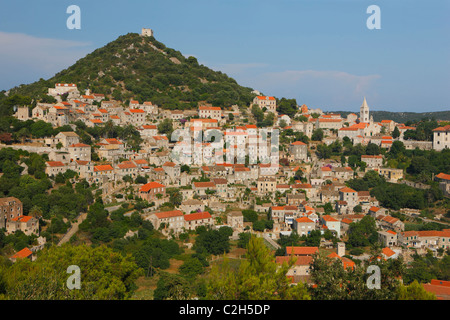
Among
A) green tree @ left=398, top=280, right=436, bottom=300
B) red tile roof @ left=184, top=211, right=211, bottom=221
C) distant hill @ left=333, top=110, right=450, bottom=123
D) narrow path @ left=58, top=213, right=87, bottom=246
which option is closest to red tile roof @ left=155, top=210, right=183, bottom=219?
red tile roof @ left=184, top=211, right=211, bottom=221

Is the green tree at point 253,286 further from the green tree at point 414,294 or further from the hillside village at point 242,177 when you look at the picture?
the hillside village at point 242,177

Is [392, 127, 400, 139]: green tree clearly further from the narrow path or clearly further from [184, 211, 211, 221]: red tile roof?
the narrow path

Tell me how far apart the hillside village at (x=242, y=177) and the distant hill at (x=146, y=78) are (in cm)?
422

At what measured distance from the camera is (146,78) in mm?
63281

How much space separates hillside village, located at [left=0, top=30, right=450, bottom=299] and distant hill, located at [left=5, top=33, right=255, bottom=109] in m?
4.22

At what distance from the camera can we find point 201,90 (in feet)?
204

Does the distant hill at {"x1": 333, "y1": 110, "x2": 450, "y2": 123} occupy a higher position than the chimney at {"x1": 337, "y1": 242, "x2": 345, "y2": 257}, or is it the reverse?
the distant hill at {"x1": 333, "y1": 110, "x2": 450, "y2": 123}

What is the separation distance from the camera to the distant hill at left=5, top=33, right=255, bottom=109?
56.8m

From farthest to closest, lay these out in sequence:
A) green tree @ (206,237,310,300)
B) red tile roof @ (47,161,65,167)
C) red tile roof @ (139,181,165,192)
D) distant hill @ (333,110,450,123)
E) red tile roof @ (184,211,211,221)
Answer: distant hill @ (333,110,450,123), red tile roof @ (47,161,65,167), red tile roof @ (139,181,165,192), red tile roof @ (184,211,211,221), green tree @ (206,237,310,300)

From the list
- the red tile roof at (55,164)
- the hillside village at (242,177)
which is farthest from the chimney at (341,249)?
the red tile roof at (55,164)

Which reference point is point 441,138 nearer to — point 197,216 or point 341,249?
point 341,249

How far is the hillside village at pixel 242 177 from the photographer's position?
29438 mm
